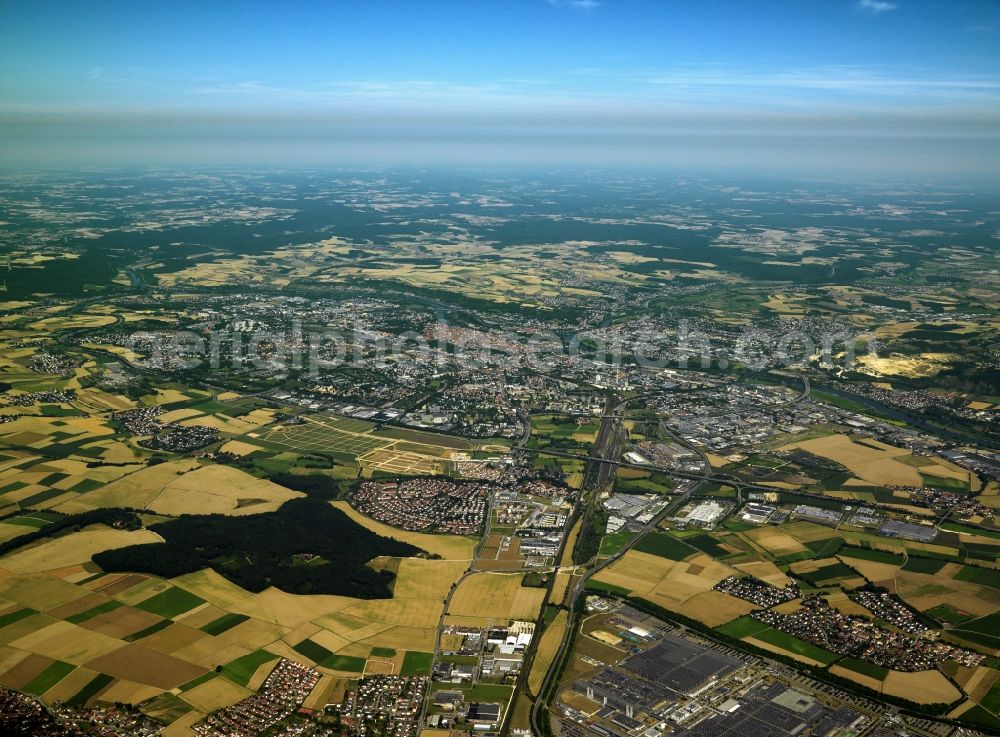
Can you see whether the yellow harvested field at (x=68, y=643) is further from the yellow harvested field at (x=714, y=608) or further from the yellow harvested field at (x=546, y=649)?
the yellow harvested field at (x=714, y=608)

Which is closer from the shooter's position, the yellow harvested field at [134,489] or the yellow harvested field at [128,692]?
the yellow harvested field at [128,692]

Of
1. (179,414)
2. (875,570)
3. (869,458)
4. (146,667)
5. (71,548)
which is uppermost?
(179,414)

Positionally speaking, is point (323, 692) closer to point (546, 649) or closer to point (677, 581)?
point (546, 649)

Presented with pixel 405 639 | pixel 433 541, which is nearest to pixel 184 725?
pixel 405 639

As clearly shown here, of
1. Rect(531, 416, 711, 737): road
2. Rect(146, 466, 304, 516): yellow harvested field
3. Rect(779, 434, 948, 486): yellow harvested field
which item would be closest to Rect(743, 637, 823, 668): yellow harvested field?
Rect(531, 416, 711, 737): road

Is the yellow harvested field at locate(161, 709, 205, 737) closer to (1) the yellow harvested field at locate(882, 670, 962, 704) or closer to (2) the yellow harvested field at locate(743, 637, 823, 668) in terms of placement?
(2) the yellow harvested field at locate(743, 637, 823, 668)

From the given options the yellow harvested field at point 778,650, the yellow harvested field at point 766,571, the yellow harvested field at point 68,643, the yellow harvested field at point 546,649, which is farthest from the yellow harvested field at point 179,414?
the yellow harvested field at point 778,650
